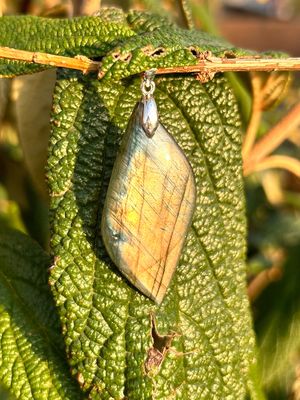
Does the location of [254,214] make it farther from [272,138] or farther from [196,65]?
[196,65]

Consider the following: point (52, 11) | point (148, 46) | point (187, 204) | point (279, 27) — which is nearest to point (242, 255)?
point (187, 204)

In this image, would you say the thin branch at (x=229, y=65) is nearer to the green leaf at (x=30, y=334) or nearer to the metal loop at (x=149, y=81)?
the metal loop at (x=149, y=81)

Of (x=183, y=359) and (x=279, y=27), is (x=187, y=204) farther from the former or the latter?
(x=279, y=27)

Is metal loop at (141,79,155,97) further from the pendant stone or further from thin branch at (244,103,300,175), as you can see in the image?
thin branch at (244,103,300,175)

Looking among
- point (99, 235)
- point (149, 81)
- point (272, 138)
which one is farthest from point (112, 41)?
point (272, 138)

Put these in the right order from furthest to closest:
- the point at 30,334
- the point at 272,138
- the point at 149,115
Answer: the point at 272,138
the point at 30,334
the point at 149,115
